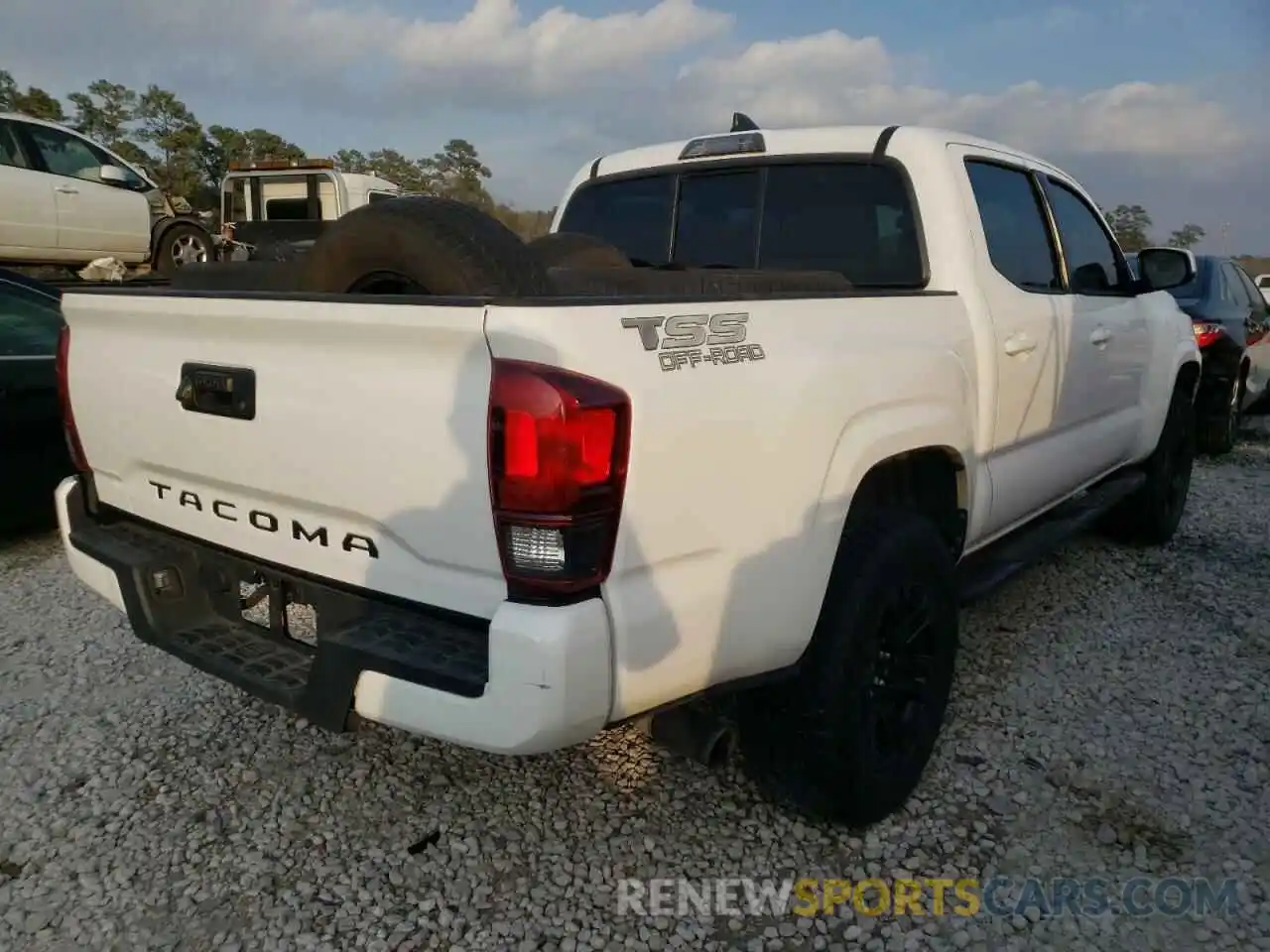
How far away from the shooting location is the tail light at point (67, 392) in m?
2.77

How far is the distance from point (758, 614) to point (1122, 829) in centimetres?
138

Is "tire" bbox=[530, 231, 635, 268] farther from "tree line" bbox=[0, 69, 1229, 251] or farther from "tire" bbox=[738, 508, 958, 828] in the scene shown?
"tree line" bbox=[0, 69, 1229, 251]

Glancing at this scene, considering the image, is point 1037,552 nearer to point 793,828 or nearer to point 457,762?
point 793,828

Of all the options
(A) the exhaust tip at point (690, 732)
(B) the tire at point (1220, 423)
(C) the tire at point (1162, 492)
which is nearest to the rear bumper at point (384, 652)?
(A) the exhaust tip at point (690, 732)

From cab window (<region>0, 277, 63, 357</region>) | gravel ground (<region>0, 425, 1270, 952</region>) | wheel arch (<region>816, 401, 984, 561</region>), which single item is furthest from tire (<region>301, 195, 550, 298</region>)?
Result: cab window (<region>0, 277, 63, 357</region>)

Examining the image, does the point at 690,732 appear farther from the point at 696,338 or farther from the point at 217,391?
the point at 217,391

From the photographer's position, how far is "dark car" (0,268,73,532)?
4.86 metres

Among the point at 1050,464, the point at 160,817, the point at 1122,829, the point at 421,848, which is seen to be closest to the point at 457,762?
the point at 421,848

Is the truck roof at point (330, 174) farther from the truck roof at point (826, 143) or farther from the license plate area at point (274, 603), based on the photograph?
the license plate area at point (274, 603)

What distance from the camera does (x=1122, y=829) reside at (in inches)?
105

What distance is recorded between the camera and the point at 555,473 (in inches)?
68.8

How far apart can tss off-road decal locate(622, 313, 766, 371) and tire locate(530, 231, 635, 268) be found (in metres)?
1.31

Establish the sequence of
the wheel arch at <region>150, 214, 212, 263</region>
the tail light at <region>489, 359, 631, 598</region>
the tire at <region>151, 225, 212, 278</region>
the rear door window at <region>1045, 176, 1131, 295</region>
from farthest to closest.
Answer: the tire at <region>151, 225, 212, 278</region>
the wheel arch at <region>150, 214, 212, 263</region>
the rear door window at <region>1045, 176, 1131, 295</region>
the tail light at <region>489, 359, 631, 598</region>

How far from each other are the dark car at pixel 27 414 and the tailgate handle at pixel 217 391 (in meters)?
3.21
